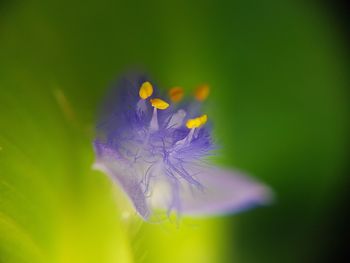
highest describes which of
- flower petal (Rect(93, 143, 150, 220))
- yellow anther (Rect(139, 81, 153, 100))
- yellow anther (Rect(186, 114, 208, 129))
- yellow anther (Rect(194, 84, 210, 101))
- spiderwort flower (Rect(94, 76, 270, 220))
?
yellow anther (Rect(194, 84, 210, 101))

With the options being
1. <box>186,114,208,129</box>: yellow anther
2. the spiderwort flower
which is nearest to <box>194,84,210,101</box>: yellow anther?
the spiderwort flower

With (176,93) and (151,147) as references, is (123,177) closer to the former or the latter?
(151,147)

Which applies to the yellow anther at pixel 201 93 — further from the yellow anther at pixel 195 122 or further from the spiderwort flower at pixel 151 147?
the yellow anther at pixel 195 122

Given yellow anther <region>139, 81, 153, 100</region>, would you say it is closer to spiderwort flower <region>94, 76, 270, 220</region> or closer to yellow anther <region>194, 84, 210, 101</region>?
spiderwort flower <region>94, 76, 270, 220</region>

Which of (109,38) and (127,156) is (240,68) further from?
(127,156)

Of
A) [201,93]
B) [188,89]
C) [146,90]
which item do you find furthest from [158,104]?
[188,89]

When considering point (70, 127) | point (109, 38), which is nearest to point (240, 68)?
point (109, 38)
